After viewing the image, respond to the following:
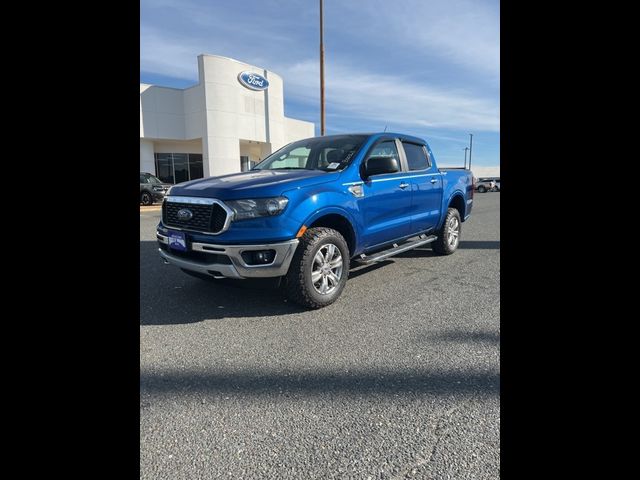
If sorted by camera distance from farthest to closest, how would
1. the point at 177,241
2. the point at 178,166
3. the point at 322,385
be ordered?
the point at 178,166 → the point at 177,241 → the point at 322,385

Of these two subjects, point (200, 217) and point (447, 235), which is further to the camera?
point (447, 235)

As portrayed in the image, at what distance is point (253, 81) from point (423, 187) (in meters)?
24.2

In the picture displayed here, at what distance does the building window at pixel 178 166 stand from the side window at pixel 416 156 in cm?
2365

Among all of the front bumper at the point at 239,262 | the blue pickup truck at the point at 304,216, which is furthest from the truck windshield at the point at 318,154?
the front bumper at the point at 239,262

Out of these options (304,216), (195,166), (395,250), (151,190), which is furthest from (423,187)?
(195,166)

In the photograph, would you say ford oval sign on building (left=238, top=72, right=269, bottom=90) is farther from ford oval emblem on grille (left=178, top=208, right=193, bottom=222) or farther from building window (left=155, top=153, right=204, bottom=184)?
ford oval emblem on grille (left=178, top=208, right=193, bottom=222)

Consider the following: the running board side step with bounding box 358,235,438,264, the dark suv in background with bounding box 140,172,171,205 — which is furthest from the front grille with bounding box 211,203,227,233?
the dark suv in background with bounding box 140,172,171,205

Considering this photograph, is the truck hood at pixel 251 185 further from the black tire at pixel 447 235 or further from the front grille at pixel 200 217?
the black tire at pixel 447 235

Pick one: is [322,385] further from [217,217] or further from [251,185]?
[251,185]

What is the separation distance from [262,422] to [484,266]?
177 inches

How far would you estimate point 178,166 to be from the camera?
27.2 meters

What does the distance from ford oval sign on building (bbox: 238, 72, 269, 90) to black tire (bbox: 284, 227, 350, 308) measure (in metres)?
25.0
